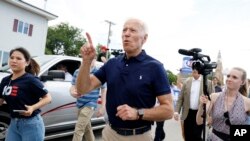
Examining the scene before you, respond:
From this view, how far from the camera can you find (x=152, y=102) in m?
2.97

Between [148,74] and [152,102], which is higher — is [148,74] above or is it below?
above

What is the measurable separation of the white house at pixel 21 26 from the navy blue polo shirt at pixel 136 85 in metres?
24.8

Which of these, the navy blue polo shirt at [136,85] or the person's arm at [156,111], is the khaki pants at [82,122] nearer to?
the navy blue polo shirt at [136,85]

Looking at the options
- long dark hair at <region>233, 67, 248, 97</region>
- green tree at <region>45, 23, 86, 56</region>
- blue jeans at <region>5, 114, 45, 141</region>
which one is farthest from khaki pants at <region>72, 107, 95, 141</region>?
green tree at <region>45, 23, 86, 56</region>

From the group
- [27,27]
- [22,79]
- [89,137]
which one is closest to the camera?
[22,79]

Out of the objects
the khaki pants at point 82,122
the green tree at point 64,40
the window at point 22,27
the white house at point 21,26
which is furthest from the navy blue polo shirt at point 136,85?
the green tree at point 64,40

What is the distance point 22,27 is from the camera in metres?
29.5

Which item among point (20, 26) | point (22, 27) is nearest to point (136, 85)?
point (20, 26)

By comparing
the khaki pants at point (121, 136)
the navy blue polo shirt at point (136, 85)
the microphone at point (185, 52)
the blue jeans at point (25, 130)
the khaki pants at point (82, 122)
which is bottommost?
the khaki pants at point (82, 122)

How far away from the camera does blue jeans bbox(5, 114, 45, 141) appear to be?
3.87m

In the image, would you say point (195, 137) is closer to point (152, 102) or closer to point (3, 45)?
point (152, 102)

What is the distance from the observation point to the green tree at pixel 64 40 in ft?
223

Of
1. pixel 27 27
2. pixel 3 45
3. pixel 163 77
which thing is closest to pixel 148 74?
pixel 163 77

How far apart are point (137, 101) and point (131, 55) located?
428mm
